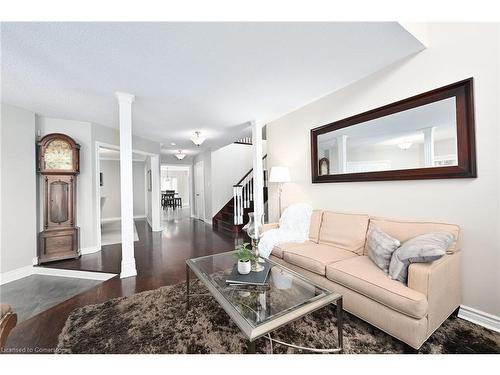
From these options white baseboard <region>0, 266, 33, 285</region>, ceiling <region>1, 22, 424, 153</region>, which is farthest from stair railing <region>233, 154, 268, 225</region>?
white baseboard <region>0, 266, 33, 285</region>

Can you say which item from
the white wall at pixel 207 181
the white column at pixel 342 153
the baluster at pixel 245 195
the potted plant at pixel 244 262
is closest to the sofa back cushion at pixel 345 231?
the white column at pixel 342 153

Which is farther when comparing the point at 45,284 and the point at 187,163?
the point at 187,163

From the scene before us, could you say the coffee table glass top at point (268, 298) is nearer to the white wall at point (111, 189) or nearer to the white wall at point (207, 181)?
the white wall at point (207, 181)

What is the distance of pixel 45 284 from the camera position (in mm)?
2682

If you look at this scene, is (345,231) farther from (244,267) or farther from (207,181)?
(207,181)

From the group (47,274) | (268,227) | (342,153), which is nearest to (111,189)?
(47,274)

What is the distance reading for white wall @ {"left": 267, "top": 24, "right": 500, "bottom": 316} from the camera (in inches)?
63.7

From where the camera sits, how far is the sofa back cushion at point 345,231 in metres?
2.25

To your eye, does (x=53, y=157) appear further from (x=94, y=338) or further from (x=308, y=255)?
(x=308, y=255)

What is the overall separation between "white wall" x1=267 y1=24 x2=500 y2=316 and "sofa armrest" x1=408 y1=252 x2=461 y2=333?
0.72 ft

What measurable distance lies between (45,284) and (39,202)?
138 cm

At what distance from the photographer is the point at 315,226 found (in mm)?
2768
